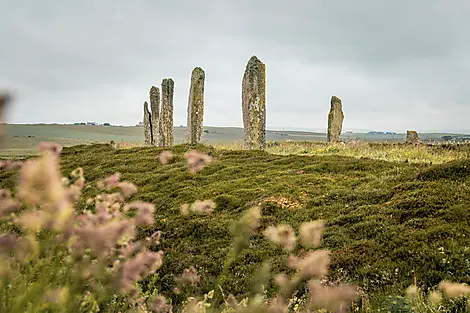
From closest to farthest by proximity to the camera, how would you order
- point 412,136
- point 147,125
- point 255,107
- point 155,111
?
1. point 255,107
2. point 412,136
3. point 155,111
4. point 147,125

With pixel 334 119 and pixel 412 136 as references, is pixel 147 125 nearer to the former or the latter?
pixel 334 119

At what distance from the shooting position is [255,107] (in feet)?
69.9

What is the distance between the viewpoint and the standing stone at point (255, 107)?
21234mm

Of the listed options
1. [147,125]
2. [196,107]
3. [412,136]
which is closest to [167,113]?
[147,125]

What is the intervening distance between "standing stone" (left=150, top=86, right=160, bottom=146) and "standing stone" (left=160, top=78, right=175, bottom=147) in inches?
18.4

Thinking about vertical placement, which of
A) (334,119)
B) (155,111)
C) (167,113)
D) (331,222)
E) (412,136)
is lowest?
(331,222)

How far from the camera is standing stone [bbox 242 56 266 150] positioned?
69.7ft

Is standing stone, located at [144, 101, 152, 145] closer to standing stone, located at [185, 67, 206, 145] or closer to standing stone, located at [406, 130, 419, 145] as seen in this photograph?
standing stone, located at [185, 67, 206, 145]

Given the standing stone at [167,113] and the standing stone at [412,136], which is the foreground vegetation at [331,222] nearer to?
the standing stone at [167,113]

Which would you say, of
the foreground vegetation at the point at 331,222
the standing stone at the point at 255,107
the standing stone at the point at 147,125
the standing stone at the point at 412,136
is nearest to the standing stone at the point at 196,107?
the standing stone at the point at 255,107

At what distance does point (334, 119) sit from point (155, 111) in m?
13.5

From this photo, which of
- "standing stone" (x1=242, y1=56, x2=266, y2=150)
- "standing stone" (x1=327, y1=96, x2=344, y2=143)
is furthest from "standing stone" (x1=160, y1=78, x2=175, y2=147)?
"standing stone" (x1=327, y1=96, x2=344, y2=143)

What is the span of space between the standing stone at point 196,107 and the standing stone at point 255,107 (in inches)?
163

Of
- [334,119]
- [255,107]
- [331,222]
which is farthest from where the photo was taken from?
[334,119]
